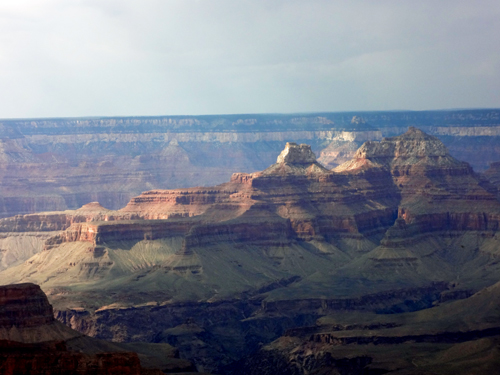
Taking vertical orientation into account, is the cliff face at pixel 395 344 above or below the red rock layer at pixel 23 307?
below

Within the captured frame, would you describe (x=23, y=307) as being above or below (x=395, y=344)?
above

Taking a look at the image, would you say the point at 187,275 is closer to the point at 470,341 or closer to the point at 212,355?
the point at 212,355

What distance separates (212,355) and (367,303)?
28.9 m

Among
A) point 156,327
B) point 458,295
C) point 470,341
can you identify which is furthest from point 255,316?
point 470,341

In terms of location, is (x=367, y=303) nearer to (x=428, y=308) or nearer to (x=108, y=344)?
(x=428, y=308)

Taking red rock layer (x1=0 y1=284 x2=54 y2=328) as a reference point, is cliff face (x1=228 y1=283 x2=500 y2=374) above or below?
below

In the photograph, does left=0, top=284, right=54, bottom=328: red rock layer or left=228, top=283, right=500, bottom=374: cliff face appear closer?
left=0, top=284, right=54, bottom=328: red rock layer

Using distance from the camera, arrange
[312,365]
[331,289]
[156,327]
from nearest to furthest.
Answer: [312,365] < [156,327] < [331,289]

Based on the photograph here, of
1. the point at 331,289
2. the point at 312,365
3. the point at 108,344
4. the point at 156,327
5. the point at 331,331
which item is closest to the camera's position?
the point at 108,344

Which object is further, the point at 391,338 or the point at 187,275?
the point at 187,275

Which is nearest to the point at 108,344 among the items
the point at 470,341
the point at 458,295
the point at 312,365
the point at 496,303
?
the point at 312,365

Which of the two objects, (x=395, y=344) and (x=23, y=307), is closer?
(x=23, y=307)

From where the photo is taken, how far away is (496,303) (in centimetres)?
16425

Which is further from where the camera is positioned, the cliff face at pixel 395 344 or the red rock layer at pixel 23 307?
the cliff face at pixel 395 344
